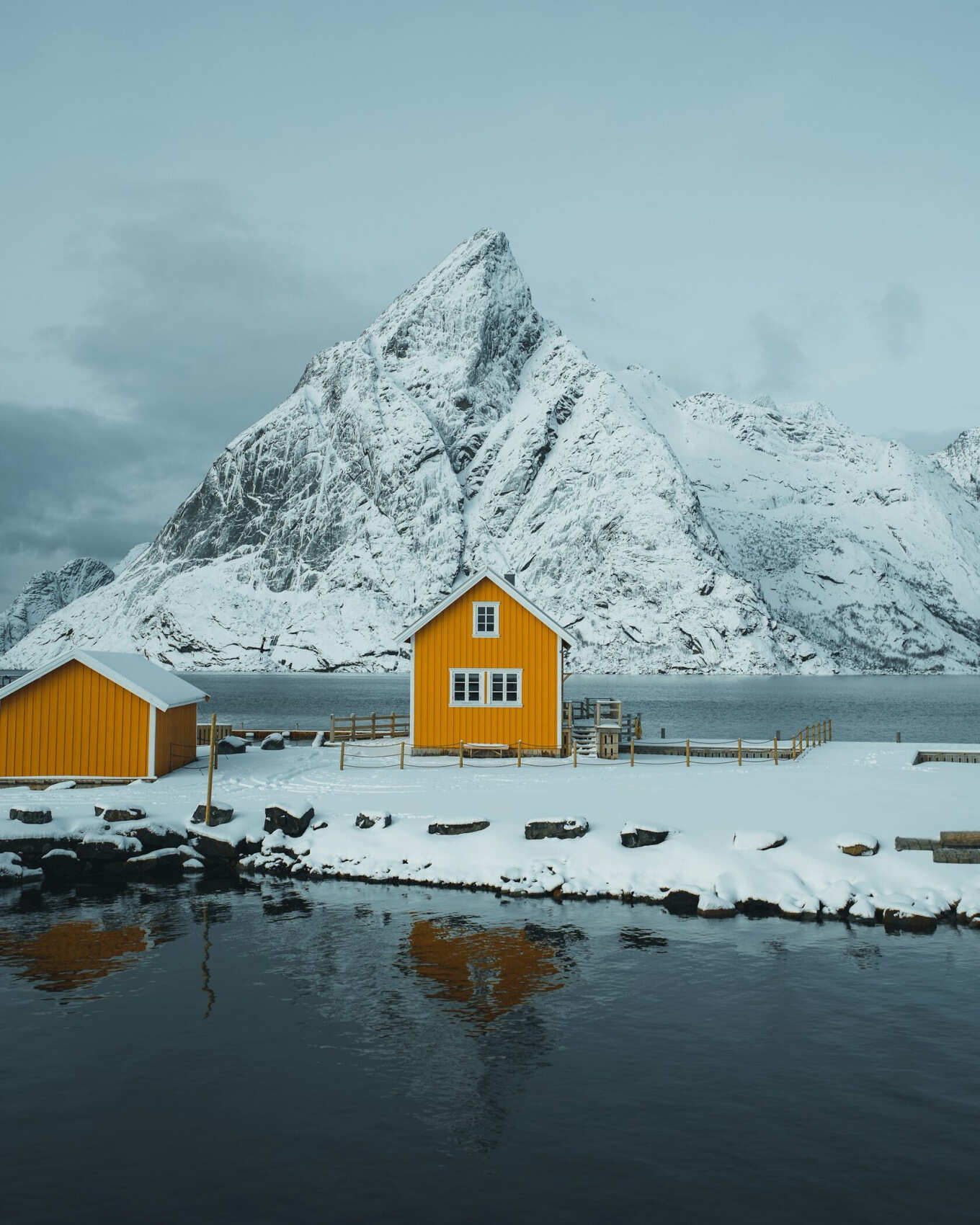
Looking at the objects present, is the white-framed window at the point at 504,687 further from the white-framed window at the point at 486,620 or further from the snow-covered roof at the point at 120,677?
the snow-covered roof at the point at 120,677

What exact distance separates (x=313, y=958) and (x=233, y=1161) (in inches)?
303

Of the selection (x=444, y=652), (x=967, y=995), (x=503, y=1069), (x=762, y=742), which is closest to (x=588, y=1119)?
(x=503, y=1069)

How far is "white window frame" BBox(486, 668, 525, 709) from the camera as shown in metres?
39.0

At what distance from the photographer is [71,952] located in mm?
19391

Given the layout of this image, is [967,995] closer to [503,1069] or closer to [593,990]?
[593,990]

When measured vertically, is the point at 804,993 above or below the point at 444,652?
below

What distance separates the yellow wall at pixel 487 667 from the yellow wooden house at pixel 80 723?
10727mm

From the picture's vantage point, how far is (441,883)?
24.7m

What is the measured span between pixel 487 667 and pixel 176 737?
12.1 m

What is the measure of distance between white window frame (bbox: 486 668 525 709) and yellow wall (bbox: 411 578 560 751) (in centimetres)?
11

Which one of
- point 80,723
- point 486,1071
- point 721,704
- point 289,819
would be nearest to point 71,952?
point 289,819

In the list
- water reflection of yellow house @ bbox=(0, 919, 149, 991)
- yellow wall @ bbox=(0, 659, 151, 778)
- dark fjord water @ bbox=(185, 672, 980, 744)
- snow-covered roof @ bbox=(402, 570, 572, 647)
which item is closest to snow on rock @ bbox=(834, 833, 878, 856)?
water reflection of yellow house @ bbox=(0, 919, 149, 991)

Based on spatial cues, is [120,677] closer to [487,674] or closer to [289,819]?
[289,819]

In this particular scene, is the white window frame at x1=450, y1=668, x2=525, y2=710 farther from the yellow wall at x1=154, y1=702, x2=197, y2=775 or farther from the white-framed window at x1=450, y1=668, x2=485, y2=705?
the yellow wall at x1=154, y1=702, x2=197, y2=775
